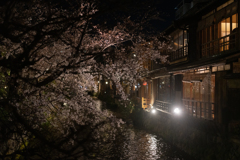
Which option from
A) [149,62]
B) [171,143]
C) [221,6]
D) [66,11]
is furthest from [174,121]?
[149,62]

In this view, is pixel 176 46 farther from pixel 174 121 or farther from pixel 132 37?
pixel 132 37

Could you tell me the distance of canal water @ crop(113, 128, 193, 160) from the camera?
1196 centimetres

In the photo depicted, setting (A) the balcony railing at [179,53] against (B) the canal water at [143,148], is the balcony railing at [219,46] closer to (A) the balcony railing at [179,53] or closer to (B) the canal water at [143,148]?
(A) the balcony railing at [179,53]

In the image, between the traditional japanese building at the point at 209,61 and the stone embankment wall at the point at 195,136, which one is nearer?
the stone embankment wall at the point at 195,136

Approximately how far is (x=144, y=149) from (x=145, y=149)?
2.6 inches

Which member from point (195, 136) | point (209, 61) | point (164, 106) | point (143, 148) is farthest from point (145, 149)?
point (209, 61)

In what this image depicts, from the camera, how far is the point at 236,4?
11180 millimetres

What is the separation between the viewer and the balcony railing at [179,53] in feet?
A: 55.2

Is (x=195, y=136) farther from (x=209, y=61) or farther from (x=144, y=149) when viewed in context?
(x=209, y=61)

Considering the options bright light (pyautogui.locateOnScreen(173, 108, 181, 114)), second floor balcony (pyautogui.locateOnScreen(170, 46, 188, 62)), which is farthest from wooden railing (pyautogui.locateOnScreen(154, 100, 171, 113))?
second floor balcony (pyautogui.locateOnScreen(170, 46, 188, 62))

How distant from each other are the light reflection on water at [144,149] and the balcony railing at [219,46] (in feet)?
22.0

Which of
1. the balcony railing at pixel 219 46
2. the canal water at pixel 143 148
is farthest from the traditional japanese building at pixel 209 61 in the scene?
the canal water at pixel 143 148

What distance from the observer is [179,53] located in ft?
59.2

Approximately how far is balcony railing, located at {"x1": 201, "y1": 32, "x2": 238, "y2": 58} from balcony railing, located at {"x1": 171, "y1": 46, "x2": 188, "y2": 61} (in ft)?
6.70
